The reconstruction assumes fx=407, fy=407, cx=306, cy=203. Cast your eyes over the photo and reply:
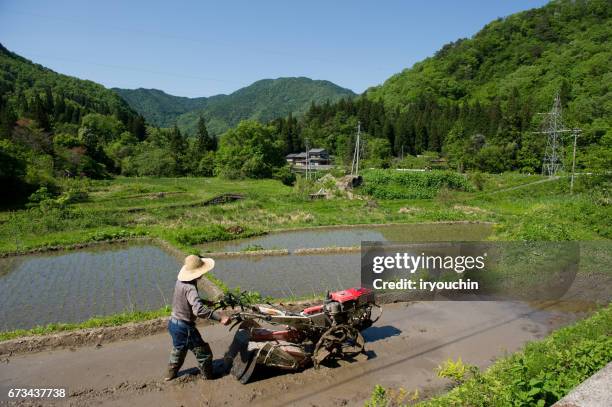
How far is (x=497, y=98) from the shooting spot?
73375 mm

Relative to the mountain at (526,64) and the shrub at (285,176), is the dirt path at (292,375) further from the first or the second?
the mountain at (526,64)

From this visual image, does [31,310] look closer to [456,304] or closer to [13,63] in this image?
[456,304]

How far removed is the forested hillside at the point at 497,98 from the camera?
5125 centimetres

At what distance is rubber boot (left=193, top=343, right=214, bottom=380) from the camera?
225 inches

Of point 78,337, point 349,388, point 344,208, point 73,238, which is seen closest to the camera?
point 349,388

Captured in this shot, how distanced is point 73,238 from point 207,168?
41.6 metres

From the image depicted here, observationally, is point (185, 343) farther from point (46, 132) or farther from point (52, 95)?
point (52, 95)

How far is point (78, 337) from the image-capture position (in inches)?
286

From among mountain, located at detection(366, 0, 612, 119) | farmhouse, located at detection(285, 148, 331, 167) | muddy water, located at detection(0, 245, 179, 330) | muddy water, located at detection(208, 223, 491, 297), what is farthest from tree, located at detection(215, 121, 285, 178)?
mountain, located at detection(366, 0, 612, 119)

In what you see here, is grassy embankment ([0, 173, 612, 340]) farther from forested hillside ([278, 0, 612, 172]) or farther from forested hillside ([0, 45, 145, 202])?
forested hillside ([278, 0, 612, 172])

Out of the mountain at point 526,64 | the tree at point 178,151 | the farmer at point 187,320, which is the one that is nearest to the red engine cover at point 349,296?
the farmer at point 187,320

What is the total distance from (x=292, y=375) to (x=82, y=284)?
8585mm

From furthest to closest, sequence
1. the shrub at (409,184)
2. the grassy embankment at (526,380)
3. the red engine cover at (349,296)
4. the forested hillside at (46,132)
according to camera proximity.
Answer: the shrub at (409,184) < the forested hillside at (46,132) < the red engine cover at (349,296) < the grassy embankment at (526,380)

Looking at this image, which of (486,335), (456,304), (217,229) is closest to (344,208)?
(217,229)
